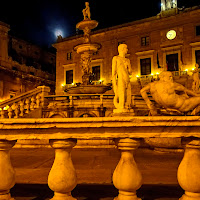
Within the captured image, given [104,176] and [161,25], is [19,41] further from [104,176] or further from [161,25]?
[104,176]

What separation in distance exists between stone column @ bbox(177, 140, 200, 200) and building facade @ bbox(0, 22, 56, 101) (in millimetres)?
30185

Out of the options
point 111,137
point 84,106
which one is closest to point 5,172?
point 111,137

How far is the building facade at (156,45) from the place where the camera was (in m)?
28.3

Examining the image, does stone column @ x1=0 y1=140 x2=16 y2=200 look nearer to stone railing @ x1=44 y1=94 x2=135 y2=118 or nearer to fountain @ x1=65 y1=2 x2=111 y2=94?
stone railing @ x1=44 y1=94 x2=135 y2=118

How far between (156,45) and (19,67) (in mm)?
20448

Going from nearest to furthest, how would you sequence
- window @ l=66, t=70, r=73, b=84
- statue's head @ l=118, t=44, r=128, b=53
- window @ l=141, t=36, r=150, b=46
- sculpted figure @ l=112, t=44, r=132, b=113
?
statue's head @ l=118, t=44, r=128, b=53
sculpted figure @ l=112, t=44, r=132, b=113
window @ l=141, t=36, r=150, b=46
window @ l=66, t=70, r=73, b=84

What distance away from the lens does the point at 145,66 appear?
102 ft

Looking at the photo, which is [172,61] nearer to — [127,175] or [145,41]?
[145,41]

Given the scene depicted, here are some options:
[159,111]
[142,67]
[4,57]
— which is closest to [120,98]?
[159,111]

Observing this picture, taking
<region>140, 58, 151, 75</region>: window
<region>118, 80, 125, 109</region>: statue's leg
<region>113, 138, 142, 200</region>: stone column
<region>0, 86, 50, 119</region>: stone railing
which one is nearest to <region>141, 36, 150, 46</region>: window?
<region>140, 58, 151, 75</region>: window

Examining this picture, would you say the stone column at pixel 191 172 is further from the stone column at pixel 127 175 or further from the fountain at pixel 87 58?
the fountain at pixel 87 58

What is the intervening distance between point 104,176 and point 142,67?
28.2 metres

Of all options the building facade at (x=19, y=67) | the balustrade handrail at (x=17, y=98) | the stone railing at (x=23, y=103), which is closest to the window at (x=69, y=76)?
the building facade at (x=19, y=67)

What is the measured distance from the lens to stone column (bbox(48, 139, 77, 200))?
2340 mm
